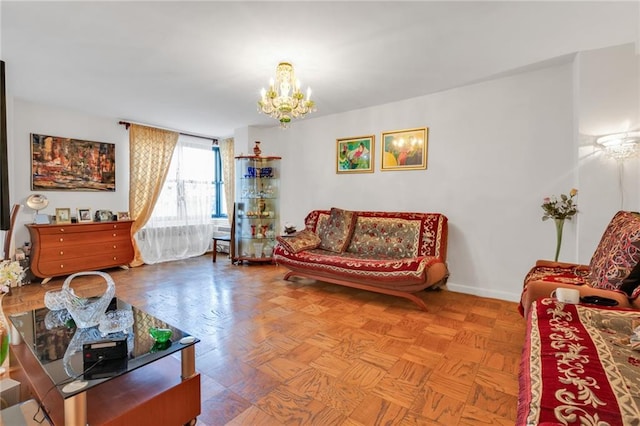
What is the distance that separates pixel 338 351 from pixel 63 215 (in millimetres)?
4537

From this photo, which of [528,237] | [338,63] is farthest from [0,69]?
[528,237]

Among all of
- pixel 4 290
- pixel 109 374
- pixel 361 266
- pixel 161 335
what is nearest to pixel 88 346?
pixel 109 374

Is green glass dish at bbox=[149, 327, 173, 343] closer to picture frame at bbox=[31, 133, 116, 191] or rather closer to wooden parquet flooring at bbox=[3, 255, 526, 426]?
wooden parquet flooring at bbox=[3, 255, 526, 426]

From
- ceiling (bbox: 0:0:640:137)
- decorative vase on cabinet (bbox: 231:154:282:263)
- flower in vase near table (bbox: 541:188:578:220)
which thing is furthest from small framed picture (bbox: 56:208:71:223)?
flower in vase near table (bbox: 541:188:578:220)

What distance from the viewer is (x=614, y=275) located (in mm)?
1803

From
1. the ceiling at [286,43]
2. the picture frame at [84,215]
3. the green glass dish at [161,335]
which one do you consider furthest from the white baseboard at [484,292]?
the picture frame at [84,215]

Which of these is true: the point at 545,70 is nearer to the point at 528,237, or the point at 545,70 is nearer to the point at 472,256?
the point at 528,237

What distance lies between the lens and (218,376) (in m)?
1.92

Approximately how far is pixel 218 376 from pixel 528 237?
3336 millimetres

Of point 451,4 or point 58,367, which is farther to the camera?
point 451,4

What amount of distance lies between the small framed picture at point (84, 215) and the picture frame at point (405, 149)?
14.8ft

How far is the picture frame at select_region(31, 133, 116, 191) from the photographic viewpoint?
422 cm

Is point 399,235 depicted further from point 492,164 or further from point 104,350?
point 104,350

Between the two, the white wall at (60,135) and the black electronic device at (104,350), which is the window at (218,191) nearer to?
the white wall at (60,135)
